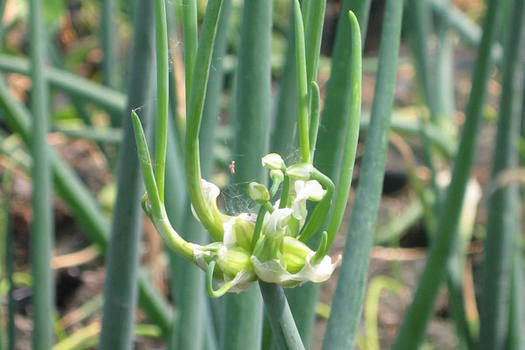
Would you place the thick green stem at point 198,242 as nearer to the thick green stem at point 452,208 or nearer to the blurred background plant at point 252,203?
the blurred background plant at point 252,203

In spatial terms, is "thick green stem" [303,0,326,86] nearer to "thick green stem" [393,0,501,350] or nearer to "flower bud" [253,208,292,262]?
"flower bud" [253,208,292,262]

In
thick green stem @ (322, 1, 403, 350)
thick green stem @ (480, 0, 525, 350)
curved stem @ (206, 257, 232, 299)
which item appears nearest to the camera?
curved stem @ (206, 257, 232, 299)

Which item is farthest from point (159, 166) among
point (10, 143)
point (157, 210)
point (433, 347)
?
point (10, 143)

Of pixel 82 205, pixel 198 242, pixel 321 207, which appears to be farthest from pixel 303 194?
pixel 82 205

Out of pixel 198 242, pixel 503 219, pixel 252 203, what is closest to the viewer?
pixel 252 203

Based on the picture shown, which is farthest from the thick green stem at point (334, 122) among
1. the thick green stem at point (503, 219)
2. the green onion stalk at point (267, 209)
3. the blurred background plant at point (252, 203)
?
the thick green stem at point (503, 219)

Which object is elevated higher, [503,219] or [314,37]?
[314,37]

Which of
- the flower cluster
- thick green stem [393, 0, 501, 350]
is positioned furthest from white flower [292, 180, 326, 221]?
thick green stem [393, 0, 501, 350]

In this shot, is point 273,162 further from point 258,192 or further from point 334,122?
point 334,122
